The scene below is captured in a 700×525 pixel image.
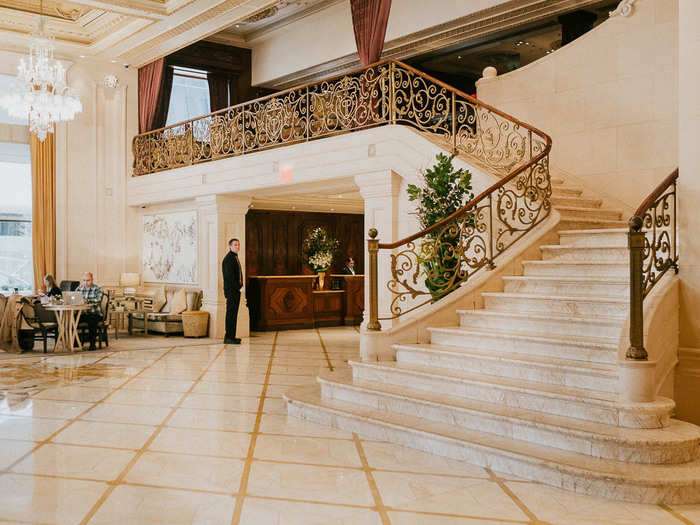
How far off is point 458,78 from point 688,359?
1040 cm

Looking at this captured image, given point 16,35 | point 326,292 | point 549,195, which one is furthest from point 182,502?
point 16,35

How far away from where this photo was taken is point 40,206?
1255cm

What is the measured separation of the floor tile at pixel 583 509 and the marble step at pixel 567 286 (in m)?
2.26

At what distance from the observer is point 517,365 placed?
511 cm

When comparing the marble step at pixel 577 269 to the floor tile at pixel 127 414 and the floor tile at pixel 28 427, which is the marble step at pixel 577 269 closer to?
the floor tile at pixel 127 414

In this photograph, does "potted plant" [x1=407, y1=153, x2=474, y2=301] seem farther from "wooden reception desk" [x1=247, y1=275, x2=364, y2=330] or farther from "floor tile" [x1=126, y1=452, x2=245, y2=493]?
"wooden reception desk" [x1=247, y1=275, x2=364, y2=330]

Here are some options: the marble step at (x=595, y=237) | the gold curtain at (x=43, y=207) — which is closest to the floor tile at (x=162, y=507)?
the marble step at (x=595, y=237)

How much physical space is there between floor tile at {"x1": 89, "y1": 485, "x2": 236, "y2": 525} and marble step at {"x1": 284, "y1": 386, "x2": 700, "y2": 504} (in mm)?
1561

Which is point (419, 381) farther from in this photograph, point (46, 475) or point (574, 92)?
point (574, 92)

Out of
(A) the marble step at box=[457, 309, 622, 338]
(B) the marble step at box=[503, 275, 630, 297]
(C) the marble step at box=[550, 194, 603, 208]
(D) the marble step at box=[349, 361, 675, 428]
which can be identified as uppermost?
(C) the marble step at box=[550, 194, 603, 208]

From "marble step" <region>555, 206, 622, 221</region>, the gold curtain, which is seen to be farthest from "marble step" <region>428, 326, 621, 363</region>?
the gold curtain

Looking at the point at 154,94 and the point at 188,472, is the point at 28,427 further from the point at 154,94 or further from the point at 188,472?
the point at 154,94

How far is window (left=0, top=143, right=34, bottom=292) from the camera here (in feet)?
40.7

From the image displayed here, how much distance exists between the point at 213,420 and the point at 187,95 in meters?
10.6
